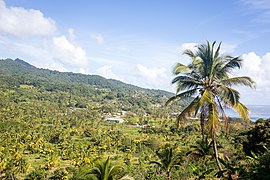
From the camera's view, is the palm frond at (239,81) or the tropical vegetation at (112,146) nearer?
the palm frond at (239,81)

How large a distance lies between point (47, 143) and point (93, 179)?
71.6 m

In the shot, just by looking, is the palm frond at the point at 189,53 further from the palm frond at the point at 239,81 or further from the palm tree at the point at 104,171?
the palm tree at the point at 104,171

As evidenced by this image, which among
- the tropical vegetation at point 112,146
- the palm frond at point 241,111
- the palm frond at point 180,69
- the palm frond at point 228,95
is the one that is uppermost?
the palm frond at point 180,69

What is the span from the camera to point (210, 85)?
37.7ft

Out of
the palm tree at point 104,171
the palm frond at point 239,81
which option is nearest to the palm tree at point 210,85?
the palm frond at point 239,81

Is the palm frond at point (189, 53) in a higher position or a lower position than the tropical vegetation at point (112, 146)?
higher

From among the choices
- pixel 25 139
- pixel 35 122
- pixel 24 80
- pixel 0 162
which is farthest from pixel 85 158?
pixel 24 80

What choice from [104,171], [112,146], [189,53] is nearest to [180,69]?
[189,53]

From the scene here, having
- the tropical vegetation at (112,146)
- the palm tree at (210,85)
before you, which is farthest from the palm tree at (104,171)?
the palm tree at (210,85)

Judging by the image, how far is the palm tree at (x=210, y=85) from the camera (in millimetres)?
10727

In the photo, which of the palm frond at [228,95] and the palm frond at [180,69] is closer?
the palm frond at [228,95]

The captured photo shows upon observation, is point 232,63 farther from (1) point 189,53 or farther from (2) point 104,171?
(2) point 104,171

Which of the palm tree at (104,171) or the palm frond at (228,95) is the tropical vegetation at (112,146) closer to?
the palm tree at (104,171)

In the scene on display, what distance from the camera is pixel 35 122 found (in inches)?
3878
